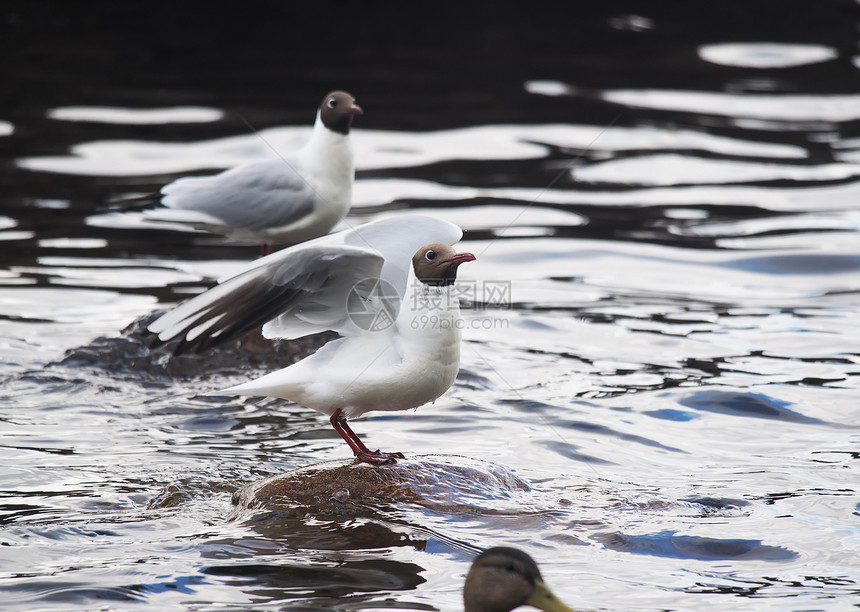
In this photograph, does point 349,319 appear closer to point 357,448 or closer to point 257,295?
point 257,295

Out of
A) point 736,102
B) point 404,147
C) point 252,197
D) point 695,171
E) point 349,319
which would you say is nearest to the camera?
point 349,319

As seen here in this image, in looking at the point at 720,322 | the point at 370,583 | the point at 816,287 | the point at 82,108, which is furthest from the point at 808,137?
the point at 370,583

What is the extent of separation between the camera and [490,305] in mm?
10539

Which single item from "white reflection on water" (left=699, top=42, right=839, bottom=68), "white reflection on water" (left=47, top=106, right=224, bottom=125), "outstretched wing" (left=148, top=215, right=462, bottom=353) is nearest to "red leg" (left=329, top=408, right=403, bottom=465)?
"outstretched wing" (left=148, top=215, right=462, bottom=353)

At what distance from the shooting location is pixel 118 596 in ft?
15.7

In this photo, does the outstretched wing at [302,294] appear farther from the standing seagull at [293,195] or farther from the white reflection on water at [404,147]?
the white reflection on water at [404,147]

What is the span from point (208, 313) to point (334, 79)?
12256 mm

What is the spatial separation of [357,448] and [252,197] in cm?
366

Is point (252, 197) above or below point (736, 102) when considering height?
below

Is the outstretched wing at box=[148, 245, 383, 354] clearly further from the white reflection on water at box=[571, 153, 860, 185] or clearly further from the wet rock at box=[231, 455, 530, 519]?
the white reflection on water at box=[571, 153, 860, 185]

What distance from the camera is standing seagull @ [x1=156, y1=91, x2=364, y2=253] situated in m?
8.87

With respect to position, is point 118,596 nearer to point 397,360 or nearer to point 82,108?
point 397,360

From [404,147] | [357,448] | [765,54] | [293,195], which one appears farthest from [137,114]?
[357,448]

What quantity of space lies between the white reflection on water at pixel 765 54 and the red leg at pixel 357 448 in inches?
577
